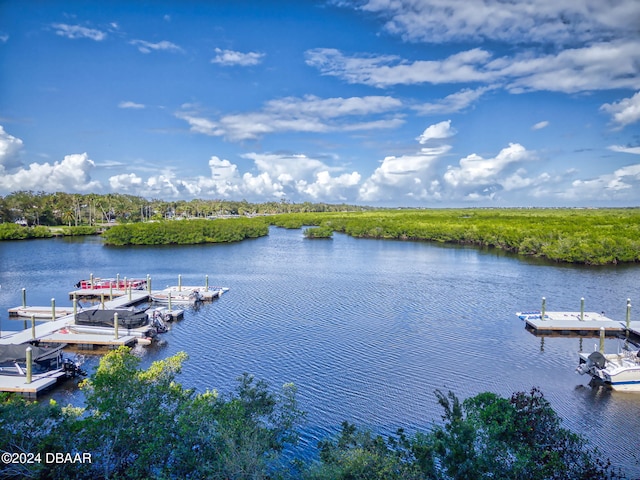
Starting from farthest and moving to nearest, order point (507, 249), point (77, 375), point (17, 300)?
point (507, 249)
point (17, 300)
point (77, 375)

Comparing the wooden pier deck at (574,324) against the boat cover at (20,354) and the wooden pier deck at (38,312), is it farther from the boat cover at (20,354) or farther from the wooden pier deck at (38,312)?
the wooden pier deck at (38,312)

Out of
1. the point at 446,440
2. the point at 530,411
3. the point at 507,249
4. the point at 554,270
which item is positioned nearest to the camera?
the point at 446,440

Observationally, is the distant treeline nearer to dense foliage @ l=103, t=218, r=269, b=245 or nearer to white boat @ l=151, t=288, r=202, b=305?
dense foliage @ l=103, t=218, r=269, b=245

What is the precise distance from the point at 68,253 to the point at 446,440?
69632mm

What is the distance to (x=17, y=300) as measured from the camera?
38.3 meters

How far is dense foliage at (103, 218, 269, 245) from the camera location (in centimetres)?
8075

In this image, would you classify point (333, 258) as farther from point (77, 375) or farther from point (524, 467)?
point (524, 467)

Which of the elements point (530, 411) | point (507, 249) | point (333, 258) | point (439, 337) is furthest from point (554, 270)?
point (530, 411)

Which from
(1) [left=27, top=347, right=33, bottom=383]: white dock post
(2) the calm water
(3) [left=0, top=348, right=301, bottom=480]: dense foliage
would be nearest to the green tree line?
(3) [left=0, top=348, right=301, bottom=480]: dense foliage

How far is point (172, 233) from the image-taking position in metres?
84.2

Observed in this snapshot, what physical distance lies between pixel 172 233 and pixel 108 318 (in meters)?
56.9

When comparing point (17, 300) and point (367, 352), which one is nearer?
point (367, 352)

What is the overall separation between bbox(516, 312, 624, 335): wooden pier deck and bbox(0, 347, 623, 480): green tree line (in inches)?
836

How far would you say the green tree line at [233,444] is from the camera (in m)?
9.85
